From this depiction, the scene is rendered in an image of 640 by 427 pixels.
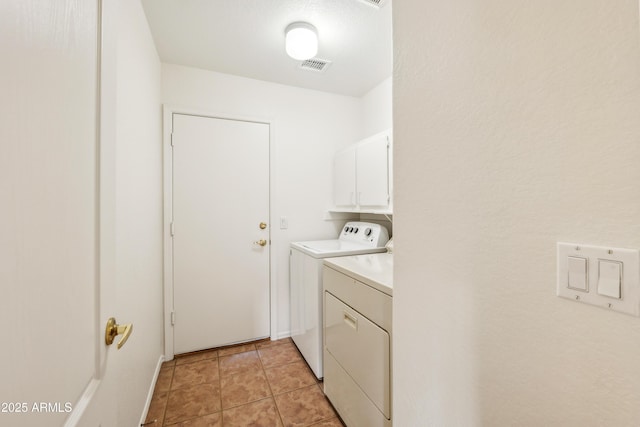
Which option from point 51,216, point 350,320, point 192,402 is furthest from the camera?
point 192,402

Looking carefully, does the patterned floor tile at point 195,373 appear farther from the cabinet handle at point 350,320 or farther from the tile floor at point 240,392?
the cabinet handle at point 350,320

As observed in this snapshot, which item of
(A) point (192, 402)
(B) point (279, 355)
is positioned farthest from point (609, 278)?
(B) point (279, 355)

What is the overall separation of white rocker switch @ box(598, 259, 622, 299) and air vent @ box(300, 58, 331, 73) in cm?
224

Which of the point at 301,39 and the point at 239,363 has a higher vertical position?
the point at 301,39

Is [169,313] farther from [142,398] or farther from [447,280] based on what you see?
[447,280]

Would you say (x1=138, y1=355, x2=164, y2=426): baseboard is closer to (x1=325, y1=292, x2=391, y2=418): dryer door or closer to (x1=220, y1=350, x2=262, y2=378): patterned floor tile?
(x1=220, y1=350, x2=262, y2=378): patterned floor tile

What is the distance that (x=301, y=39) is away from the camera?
1.73m

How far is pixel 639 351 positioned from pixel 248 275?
7.72 feet

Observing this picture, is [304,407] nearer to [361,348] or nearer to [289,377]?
[289,377]

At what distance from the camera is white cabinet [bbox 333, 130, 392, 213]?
6.31 feet

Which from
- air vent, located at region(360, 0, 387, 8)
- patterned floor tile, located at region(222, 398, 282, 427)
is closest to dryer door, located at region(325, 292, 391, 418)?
patterned floor tile, located at region(222, 398, 282, 427)

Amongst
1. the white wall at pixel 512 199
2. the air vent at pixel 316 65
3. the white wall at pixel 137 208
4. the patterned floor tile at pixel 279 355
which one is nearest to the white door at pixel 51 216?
the white wall at pixel 137 208

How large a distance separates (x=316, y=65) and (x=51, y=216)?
2.28 meters

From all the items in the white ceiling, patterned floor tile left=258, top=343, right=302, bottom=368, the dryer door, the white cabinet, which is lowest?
patterned floor tile left=258, top=343, right=302, bottom=368
